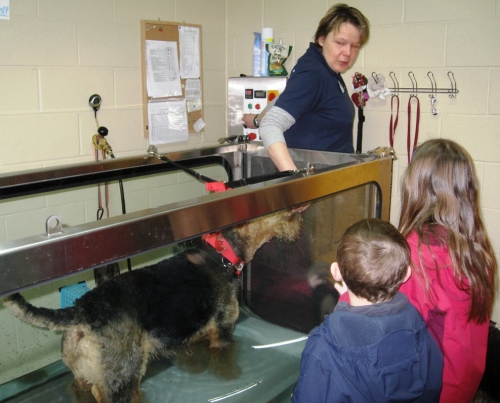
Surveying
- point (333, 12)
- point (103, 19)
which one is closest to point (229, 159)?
point (333, 12)

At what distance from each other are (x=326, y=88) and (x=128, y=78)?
1.29 meters

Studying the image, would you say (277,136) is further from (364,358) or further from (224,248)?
(364,358)

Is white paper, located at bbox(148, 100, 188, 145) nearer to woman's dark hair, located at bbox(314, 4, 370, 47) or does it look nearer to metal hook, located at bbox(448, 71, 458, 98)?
woman's dark hair, located at bbox(314, 4, 370, 47)

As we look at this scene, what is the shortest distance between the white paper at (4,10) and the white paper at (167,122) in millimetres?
895

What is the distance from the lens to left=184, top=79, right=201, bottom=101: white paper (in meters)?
3.18

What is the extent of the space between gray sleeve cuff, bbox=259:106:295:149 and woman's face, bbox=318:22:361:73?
39 centimetres

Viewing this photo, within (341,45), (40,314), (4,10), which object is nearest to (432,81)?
(341,45)

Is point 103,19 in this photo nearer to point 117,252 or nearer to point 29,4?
point 29,4

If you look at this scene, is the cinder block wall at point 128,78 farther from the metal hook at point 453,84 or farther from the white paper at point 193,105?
the white paper at point 193,105

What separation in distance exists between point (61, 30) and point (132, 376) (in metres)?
1.86

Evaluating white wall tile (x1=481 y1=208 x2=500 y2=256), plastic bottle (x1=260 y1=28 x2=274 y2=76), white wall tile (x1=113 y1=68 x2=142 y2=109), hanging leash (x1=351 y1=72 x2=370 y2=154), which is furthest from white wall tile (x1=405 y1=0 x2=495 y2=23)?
white wall tile (x1=113 y1=68 x2=142 y2=109)

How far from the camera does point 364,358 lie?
3.70 feet

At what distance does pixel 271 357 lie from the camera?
1721 millimetres

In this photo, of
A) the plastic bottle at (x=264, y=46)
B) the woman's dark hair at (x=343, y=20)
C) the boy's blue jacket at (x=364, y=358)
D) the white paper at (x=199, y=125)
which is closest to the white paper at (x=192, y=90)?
the white paper at (x=199, y=125)
